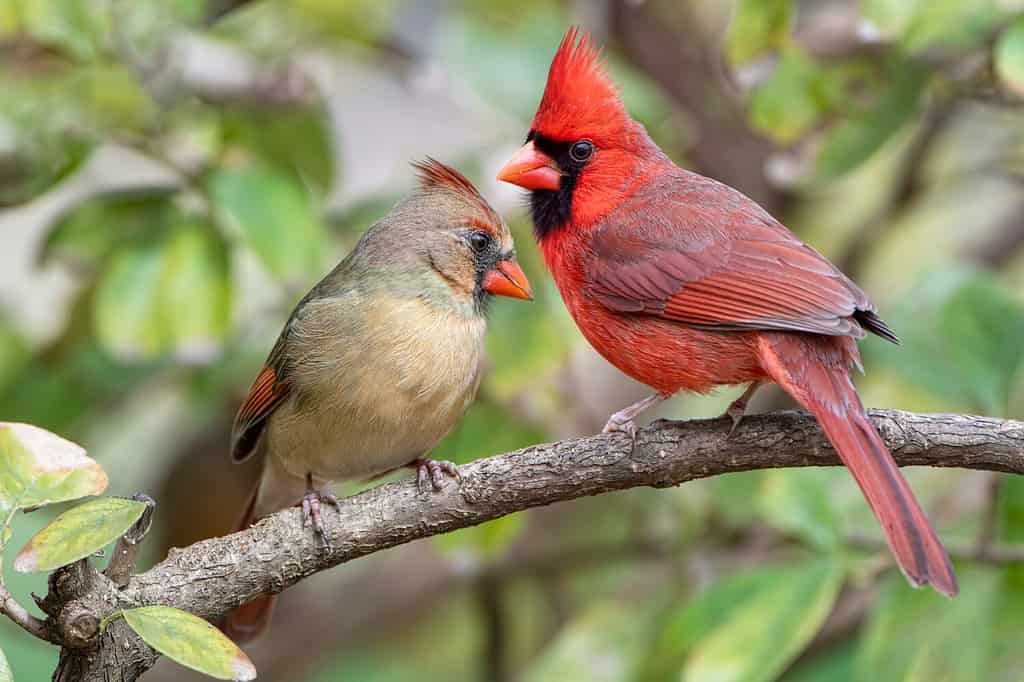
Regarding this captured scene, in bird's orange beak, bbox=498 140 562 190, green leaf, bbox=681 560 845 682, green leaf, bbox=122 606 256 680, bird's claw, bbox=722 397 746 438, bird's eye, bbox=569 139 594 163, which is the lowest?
green leaf, bbox=681 560 845 682

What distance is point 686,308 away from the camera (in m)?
2.44

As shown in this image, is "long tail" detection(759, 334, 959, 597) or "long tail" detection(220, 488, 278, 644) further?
"long tail" detection(220, 488, 278, 644)

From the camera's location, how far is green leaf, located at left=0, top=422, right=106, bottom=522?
1762 mm

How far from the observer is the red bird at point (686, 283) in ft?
7.08

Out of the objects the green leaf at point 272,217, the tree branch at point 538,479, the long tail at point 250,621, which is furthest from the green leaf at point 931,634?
the green leaf at point 272,217

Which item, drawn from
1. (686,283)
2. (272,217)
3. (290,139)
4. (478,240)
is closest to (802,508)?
(686,283)

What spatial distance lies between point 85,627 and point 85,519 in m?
0.31

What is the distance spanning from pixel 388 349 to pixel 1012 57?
1.45 m

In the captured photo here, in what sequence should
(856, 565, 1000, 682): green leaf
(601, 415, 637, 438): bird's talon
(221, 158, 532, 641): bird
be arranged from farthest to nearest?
(856, 565, 1000, 682): green leaf → (221, 158, 532, 641): bird → (601, 415, 637, 438): bird's talon

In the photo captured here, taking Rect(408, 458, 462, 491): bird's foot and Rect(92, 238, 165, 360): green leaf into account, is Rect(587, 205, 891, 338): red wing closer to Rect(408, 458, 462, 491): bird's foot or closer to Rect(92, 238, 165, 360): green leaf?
Rect(408, 458, 462, 491): bird's foot

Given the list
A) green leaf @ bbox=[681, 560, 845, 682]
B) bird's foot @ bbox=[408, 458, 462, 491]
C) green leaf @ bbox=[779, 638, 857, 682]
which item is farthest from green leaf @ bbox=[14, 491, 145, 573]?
green leaf @ bbox=[779, 638, 857, 682]

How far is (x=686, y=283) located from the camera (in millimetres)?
2482

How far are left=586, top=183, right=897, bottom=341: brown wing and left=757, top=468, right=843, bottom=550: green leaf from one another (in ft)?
2.69

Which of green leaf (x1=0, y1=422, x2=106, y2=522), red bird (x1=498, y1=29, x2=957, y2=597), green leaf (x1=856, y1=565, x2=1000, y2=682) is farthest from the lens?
green leaf (x1=856, y1=565, x2=1000, y2=682)
